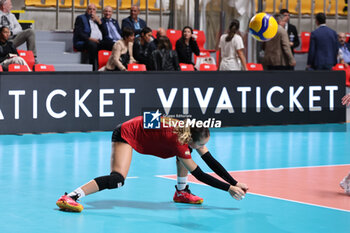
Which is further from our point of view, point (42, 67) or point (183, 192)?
point (42, 67)

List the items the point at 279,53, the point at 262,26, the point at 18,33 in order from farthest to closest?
the point at 279,53 → the point at 18,33 → the point at 262,26

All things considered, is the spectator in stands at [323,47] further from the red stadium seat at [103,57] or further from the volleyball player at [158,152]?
the volleyball player at [158,152]

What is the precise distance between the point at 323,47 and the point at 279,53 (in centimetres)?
133

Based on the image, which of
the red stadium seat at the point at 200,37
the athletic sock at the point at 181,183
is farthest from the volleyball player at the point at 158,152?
the red stadium seat at the point at 200,37

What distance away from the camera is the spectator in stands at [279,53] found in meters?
18.8

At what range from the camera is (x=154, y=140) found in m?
7.45

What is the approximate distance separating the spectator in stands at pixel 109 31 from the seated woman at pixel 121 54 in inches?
43.8

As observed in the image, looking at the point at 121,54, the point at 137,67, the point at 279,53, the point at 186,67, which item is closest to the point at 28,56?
the point at 121,54

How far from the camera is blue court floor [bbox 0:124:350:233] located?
694cm

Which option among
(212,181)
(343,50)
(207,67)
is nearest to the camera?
(212,181)

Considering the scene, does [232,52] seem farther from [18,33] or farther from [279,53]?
[18,33]

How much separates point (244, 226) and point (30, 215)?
7.01 feet

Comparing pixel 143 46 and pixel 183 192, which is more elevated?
pixel 143 46

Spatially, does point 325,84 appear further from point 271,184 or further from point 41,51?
point 271,184
